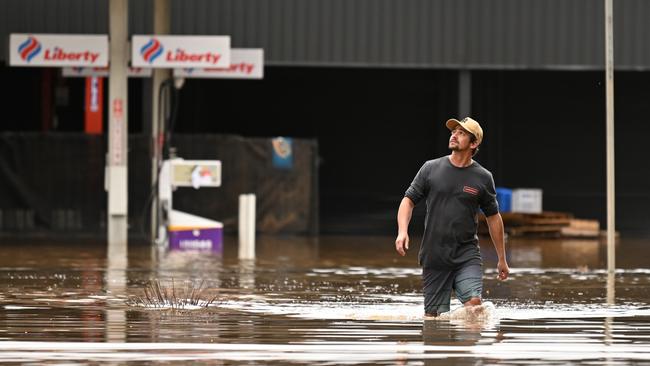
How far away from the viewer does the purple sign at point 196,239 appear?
1054 inches

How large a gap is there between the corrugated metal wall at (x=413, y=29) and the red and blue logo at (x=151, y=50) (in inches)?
214

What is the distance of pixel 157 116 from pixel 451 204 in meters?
15.9

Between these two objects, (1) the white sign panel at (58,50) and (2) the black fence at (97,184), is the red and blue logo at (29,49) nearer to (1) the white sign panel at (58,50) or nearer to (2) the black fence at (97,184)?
(1) the white sign panel at (58,50)

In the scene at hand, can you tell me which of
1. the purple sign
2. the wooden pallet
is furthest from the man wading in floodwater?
the wooden pallet

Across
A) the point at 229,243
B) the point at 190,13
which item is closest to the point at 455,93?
the point at 190,13

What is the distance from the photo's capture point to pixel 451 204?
12.2 metres

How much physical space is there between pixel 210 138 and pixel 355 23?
13.3 ft

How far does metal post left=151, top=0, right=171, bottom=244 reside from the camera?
1088 inches

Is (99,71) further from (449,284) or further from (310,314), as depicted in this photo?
(449,284)

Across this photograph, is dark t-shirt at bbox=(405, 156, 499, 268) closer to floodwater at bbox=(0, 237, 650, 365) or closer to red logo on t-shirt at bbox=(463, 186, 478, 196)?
red logo on t-shirt at bbox=(463, 186, 478, 196)

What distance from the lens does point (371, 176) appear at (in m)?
37.8

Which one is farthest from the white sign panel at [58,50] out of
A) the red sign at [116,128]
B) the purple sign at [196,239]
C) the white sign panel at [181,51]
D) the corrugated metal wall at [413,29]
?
the corrugated metal wall at [413,29]

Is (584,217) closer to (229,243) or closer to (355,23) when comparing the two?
(355,23)

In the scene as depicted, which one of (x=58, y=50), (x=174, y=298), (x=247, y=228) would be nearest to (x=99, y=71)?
(x=58, y=50)
